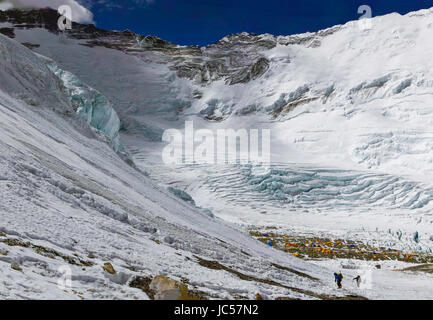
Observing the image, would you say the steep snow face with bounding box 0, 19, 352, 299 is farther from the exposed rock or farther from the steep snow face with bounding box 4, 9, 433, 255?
the steep snow face with bounding box 4, 9, 433, 255

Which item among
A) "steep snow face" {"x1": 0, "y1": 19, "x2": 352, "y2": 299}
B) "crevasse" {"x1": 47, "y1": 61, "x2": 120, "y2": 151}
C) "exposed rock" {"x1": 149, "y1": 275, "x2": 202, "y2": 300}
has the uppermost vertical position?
"crevasse" {"x1": 47, "y1": 61, "x2": 120, "y2": 151}

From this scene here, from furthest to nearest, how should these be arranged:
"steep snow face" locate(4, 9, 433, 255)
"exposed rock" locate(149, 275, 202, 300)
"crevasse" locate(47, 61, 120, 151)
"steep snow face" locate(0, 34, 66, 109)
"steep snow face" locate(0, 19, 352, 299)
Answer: "steep snow face" locate(4, 9, 433, 255) → "crevasse" locate(47, 61, 120, 151) → "steep snow face" locate(0, 34, 66, 109) → "steep snow face" locate(0, 19, 352, 299) → "exposed rock" locate(149, 275, 202, 300)

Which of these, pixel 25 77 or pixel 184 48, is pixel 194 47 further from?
pixel 25 77

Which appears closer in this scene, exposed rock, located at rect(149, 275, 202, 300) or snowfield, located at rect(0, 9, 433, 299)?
exposed rock, located at rect(149, 275, 202, 300)

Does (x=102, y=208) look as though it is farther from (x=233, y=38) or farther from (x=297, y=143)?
(x=233, y=38)

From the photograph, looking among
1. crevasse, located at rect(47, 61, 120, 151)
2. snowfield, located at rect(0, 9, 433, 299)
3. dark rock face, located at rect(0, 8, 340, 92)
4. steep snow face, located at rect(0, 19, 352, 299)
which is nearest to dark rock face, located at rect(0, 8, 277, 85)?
dark rock face, located at rect(0, 8, 340, 92)

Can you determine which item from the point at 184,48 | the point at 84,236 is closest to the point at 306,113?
the point at 84,236

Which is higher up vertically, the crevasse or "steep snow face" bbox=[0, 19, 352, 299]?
the crevasse

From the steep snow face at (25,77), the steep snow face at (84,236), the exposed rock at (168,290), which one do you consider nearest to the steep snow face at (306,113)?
the steep snow face at (25,77)

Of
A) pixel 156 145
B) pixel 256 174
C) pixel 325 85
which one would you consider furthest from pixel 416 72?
pixel 156 145
